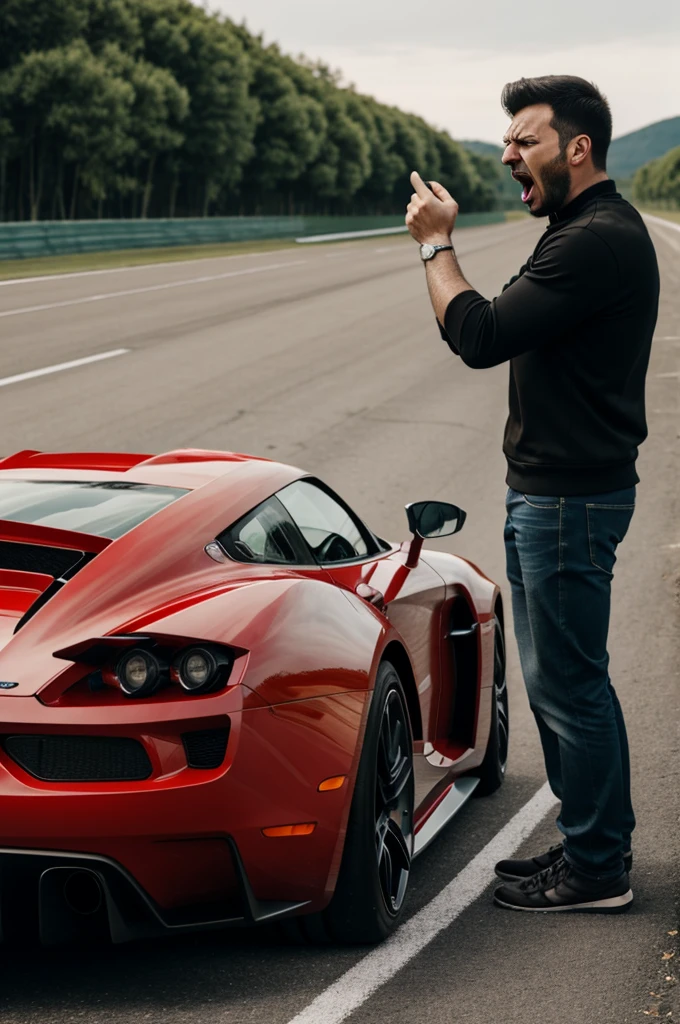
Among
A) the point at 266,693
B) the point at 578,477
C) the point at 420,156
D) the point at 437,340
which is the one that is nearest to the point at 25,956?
the point at 266,693

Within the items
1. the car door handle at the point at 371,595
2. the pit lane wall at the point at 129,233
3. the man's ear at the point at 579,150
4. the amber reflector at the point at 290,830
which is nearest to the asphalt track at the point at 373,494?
the amber reflector at the point at 290,830

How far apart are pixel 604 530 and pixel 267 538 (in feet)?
2.98

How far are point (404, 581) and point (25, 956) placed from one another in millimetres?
1628

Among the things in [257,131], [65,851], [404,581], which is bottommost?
[65,851]

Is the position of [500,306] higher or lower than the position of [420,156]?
lower

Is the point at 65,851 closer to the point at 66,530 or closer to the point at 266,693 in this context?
the point at 266,693

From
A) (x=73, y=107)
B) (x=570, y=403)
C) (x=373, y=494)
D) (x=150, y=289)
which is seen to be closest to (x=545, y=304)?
(x=570, y=403)

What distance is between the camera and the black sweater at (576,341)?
3.81 meters

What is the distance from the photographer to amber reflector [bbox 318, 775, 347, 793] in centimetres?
348

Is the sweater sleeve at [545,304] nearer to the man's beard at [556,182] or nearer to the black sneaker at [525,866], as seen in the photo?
the man's beard at [556,182]

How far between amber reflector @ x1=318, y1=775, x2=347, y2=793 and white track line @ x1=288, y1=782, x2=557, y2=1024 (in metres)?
0.47

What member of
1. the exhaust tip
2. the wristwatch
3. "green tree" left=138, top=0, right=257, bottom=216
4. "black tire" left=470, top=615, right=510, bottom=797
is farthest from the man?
"green tree" left=138, top=0, right=257, bottom=216

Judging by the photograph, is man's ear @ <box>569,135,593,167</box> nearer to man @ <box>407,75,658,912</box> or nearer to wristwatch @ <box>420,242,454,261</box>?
man @ <box>407,75,658,912</box>

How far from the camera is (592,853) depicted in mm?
4098
